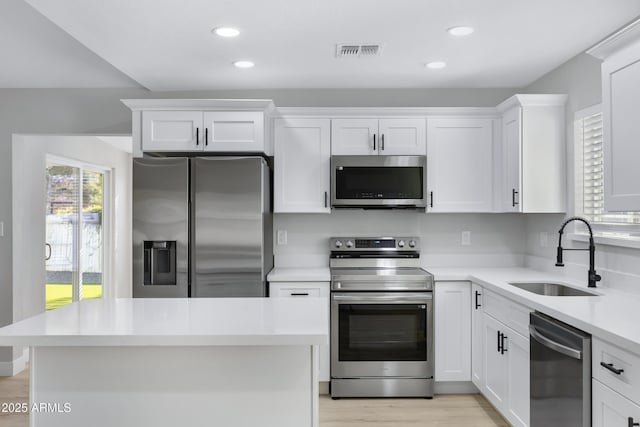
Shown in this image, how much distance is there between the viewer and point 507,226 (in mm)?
4039

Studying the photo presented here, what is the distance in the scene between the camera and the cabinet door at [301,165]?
373 cm

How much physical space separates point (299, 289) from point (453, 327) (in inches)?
45.7

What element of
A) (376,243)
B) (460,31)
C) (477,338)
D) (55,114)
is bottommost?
(477,338)

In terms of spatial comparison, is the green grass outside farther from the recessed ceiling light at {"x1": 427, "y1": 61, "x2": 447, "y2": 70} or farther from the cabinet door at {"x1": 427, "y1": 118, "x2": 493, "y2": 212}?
the recessed ceiling light at {"x1": 427, "y1": 61, "x2": 447, "y2": 70}

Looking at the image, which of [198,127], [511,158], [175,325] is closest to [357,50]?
[198,127]

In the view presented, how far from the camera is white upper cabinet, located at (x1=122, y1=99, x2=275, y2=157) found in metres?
3.47

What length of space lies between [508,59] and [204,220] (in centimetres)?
236

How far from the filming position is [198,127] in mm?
3484

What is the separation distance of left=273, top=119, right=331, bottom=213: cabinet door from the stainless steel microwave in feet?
0.37

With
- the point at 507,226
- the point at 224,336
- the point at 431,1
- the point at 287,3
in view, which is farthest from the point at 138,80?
the point at 507,226

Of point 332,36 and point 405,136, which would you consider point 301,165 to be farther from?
point 332,36

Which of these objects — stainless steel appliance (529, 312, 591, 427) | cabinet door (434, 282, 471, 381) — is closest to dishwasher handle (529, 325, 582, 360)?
stainless steel appliance (529, 312, 591, 427)

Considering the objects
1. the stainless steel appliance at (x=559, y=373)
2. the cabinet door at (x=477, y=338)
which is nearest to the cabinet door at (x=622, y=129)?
the stainless steel appliance at (x=559, y=373)

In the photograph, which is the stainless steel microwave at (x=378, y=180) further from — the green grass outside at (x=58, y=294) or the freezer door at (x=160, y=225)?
the green grass outside at (x=58, y=294)
